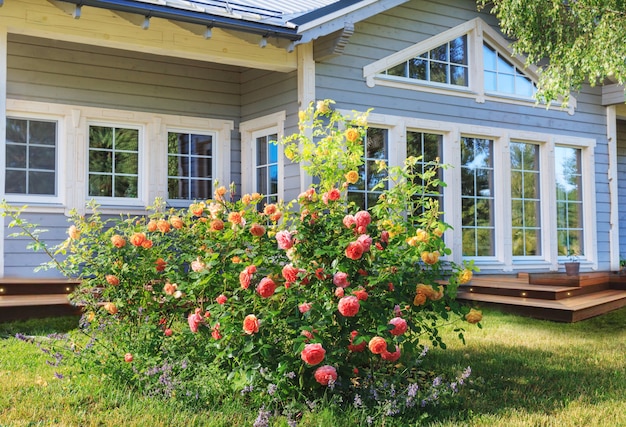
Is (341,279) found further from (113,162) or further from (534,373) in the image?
(113,162)

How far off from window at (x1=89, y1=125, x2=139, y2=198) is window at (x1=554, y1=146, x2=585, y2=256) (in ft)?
20.3

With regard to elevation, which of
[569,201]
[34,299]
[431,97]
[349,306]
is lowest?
[34,299]

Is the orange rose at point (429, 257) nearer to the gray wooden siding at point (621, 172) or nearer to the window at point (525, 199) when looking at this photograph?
the window at point (525, 199)

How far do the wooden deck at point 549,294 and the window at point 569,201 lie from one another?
1.17m

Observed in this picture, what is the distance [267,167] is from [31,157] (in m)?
2.80

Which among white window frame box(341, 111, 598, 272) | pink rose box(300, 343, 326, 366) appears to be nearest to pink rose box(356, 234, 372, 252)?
pink rose box(300, 343, 326, 366)

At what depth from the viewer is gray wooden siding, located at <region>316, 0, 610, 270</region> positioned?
27.8ft

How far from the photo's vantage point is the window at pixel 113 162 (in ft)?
27.6

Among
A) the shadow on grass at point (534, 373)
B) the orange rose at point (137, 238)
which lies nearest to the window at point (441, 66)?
the shadow on grass at point (534, 373)

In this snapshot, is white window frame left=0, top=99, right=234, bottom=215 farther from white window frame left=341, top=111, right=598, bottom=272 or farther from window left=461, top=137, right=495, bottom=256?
window left=461, top=137, right=495, bottom=256

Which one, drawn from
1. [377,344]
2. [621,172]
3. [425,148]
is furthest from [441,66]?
[377,344]

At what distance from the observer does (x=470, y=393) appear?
4.41 meters

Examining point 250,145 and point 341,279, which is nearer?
point 341,279

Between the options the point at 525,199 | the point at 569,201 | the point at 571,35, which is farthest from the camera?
the point at 569,201
